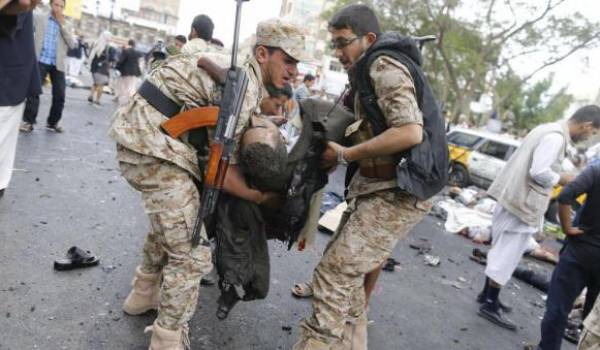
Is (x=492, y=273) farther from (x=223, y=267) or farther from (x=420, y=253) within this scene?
(x=223, y=267)

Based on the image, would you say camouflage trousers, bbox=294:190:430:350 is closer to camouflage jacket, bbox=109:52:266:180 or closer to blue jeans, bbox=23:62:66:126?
camouflage jacket, bbox=109:52:266:180

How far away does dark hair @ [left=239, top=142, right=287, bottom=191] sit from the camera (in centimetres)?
195

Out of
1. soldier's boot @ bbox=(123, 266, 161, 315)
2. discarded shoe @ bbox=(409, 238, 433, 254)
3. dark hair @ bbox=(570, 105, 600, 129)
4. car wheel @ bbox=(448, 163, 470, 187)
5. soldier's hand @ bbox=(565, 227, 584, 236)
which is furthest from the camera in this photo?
car wheel @ bbox=(448, 163, 470, 187)

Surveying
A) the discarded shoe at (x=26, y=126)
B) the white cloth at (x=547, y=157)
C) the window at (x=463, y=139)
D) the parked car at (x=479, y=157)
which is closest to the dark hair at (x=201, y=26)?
the discarded shoe at (x=26, y=126)

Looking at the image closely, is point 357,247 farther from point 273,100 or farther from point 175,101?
point 175,101

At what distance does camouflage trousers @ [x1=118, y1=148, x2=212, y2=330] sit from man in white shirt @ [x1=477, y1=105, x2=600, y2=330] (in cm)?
283

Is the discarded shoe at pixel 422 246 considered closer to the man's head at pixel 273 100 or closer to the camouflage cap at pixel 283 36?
the man's head at pixel 273 100

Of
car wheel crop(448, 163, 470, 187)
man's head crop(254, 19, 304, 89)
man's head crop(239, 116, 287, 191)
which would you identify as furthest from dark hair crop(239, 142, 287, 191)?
car wheel crop(448, 163, 470, 187)

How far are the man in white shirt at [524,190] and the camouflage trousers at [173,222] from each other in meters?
2.83

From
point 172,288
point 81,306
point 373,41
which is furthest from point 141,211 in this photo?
point 373,41

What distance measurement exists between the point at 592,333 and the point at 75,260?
124 inches

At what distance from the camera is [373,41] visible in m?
2.33

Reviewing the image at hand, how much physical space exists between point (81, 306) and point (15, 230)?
1.19 meters

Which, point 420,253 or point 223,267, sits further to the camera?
point 420,253
